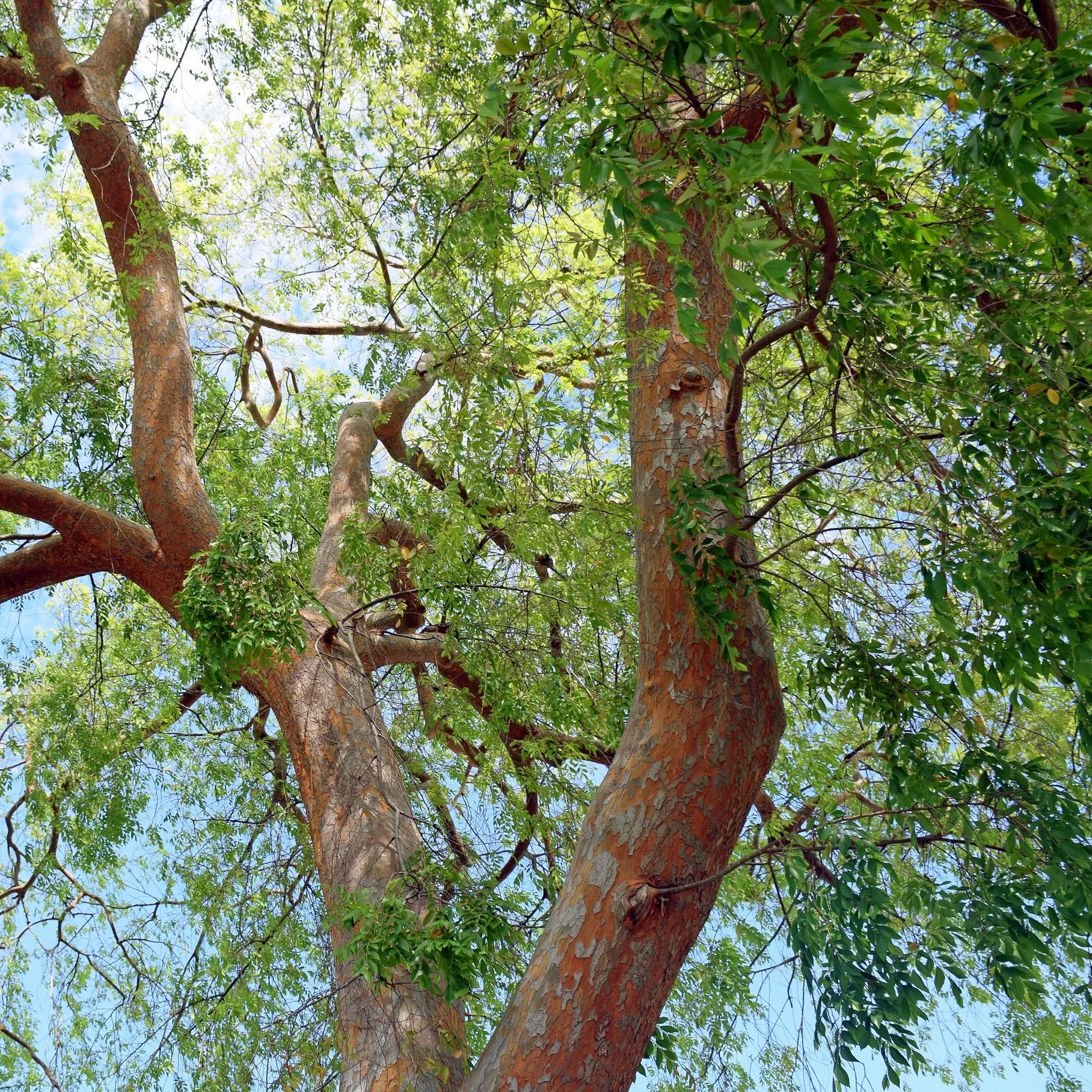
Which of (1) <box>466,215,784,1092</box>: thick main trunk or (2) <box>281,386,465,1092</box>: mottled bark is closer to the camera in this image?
(1) <box>466,215,784,1092</box>: thick main trunk

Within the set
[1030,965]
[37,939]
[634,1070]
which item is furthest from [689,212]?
[37,939]

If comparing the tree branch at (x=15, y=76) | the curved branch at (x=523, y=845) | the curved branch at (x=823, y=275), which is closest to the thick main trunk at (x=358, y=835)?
the curved branch at (x=523, y=845)

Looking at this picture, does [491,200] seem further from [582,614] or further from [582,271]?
[582,614]

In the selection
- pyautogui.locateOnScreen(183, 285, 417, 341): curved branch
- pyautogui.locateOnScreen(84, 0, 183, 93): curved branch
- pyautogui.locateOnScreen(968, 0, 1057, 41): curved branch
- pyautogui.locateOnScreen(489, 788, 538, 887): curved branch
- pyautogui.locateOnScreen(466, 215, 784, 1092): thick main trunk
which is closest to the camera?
pyautogui.locateOnScreen(968, 0, 1057, 41): curved branch

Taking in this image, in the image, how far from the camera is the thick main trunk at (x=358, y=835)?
3127 mm

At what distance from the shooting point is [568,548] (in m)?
4.13

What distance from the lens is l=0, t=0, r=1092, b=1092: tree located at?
2.24 m

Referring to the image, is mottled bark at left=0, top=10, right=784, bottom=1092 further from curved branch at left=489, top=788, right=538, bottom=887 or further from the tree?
curved branch at left=489, top=788, right=538, bottom=887

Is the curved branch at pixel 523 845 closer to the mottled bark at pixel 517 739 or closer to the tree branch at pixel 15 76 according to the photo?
the mottled bark at pixel 517 739

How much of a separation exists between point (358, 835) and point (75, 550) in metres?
1.96

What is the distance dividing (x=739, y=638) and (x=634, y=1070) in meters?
1.28

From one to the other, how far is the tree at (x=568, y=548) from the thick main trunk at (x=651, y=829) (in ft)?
0.05

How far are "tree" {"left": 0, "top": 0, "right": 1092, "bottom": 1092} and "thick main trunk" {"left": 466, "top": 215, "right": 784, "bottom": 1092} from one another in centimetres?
1

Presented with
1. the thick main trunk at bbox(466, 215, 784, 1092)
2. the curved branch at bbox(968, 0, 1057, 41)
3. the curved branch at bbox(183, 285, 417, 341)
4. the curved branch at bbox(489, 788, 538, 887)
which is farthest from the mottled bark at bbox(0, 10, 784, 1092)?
the curved branch at bbox(183, 285, 417, 341)
